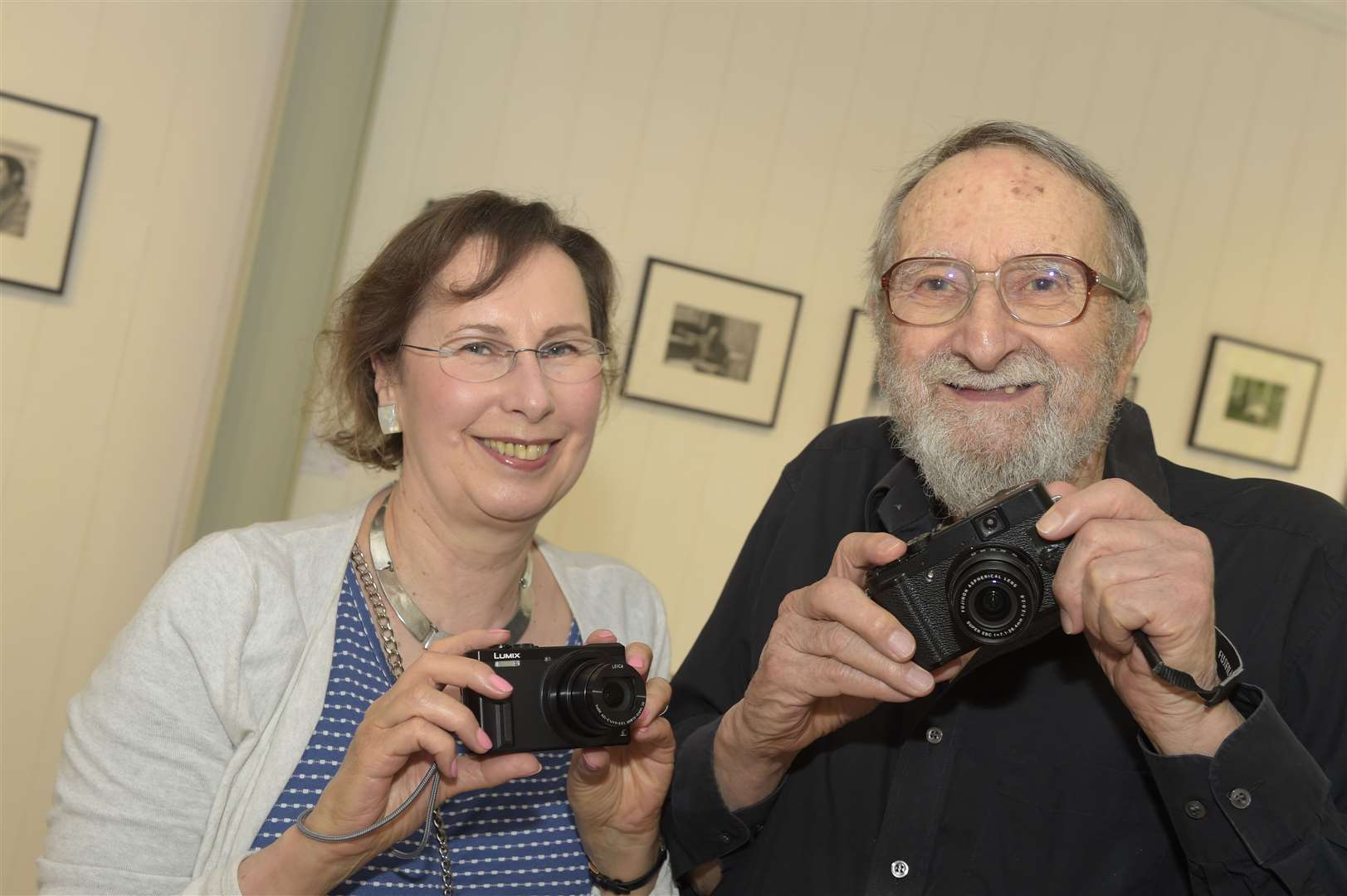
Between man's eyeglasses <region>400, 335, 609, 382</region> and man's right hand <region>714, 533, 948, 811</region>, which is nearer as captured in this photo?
man's right hand <region>714, 533, 948, 811</region>

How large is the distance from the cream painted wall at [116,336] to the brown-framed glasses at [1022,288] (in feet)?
7.77

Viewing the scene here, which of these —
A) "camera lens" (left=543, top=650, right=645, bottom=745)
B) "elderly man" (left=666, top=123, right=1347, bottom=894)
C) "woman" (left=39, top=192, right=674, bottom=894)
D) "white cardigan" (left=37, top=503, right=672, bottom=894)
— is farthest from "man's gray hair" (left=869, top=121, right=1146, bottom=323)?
"white cardigan" (left=37, top=503, right=672, bottom=894)

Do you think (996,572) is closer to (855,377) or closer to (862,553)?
(862,553)

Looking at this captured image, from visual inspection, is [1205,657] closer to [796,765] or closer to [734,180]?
[796,765]

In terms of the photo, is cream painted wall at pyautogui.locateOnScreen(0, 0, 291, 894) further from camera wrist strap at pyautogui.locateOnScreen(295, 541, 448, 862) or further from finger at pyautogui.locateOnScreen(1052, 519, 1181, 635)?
finger at pyautogui.locateOnScreen(1052, 519, 1181, 635)

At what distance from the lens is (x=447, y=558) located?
6.20 ft

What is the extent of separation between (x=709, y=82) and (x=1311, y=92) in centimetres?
246

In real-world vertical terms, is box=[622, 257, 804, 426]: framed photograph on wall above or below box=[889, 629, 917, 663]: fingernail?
above

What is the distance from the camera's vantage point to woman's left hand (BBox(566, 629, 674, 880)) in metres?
1.64

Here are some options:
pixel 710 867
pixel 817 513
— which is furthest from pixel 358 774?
pixel 817 513

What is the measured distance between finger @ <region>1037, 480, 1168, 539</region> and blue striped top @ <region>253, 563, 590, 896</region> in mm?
759

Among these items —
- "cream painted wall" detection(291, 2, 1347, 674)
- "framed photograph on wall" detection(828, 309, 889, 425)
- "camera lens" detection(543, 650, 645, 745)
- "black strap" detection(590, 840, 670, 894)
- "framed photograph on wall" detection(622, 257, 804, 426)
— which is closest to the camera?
"camera lens" detection(543, 650, 645, 745)

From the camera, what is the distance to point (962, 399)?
1.65 meters

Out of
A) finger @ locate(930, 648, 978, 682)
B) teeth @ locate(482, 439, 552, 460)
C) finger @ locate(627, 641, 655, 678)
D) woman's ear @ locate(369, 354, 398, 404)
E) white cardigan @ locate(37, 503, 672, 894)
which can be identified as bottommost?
white cardigan @ locate(37, 503, 672, 894)
